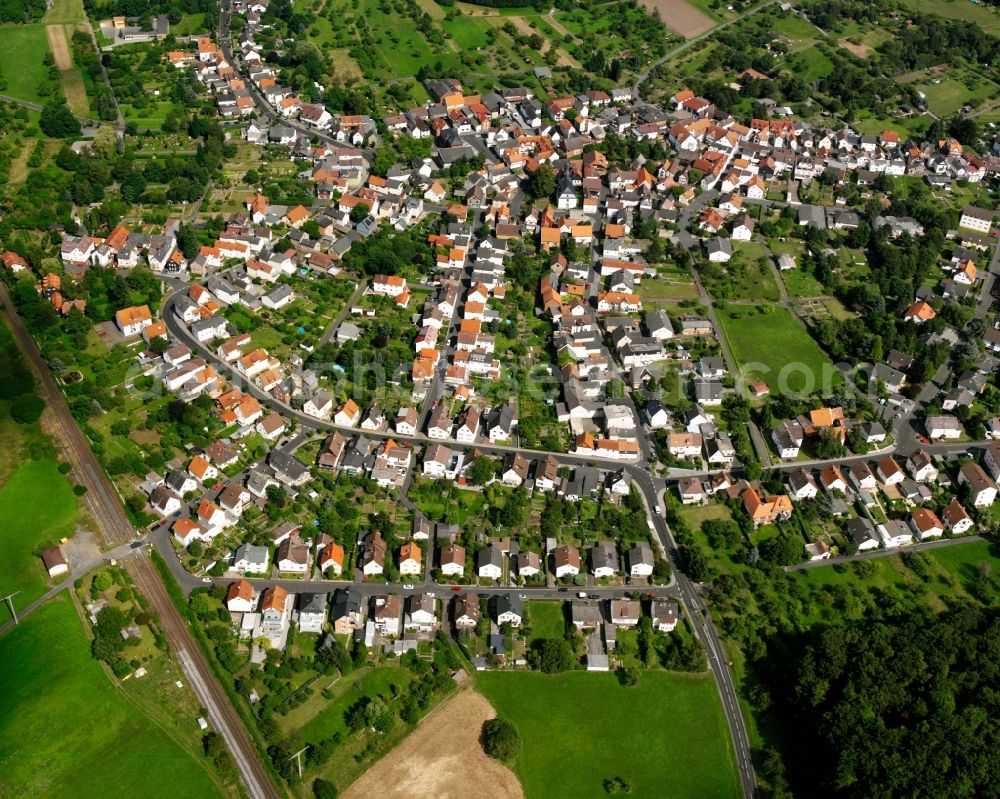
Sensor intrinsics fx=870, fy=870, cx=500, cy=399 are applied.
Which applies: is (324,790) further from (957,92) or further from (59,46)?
(957,92)

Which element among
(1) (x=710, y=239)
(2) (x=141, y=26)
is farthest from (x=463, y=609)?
(2) (x=141, y=26)

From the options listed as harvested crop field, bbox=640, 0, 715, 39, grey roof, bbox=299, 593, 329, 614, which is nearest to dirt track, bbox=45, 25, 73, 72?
harvested crop field, bbox=640, 0, 715, 39

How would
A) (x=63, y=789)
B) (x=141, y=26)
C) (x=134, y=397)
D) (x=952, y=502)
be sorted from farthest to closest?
1. (x=141, y=26)
2. (x=134, y=397)
3. (x=952, y=502)
4. (x=63, y=789)

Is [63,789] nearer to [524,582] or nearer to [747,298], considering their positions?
[524,582]

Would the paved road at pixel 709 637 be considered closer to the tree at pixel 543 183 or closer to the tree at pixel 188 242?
the tree at pixel 543 183

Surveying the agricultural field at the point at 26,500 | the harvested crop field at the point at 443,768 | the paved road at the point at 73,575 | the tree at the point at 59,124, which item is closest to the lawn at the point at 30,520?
the agricultural field at the point at 26,500
